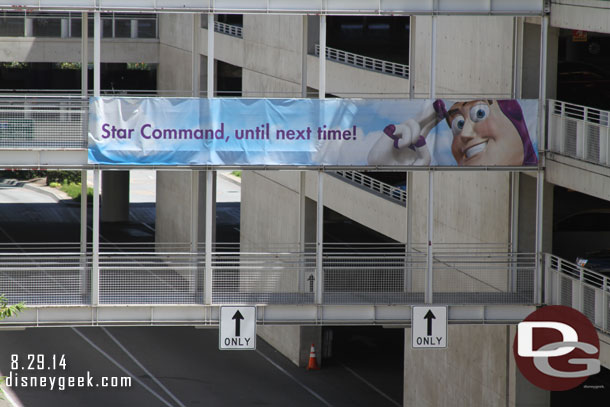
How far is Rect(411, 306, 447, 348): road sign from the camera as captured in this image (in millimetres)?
21422

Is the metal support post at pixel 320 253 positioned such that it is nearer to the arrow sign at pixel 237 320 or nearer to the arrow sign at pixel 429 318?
the arrow sign at pixel 237 320

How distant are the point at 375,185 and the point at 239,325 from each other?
9.19 meters

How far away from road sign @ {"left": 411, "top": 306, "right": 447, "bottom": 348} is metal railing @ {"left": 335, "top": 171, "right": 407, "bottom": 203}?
5.83 m

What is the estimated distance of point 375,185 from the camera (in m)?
29.8

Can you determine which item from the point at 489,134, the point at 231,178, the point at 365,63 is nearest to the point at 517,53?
the point at 489,134

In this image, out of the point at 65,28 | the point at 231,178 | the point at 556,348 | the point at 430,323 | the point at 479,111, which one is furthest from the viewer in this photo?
the point at 231,178

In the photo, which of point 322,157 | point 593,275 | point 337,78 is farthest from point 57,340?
Answer: point 593,275

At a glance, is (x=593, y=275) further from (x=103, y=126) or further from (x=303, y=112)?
(x=103, y=126)

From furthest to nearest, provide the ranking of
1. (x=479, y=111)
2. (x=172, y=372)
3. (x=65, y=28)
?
(x=65, y=28), (x=172, y=372), (x=479, y=111)

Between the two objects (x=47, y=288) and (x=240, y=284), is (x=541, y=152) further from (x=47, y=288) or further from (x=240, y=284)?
(x=47, y=288)

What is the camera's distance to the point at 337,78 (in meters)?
29.7

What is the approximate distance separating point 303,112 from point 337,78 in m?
8.39

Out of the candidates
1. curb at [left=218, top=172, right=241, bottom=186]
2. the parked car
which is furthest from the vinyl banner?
curb at [left=218, top=172, right=241, bottom=186]

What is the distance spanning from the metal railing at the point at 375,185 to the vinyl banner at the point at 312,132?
546cm
